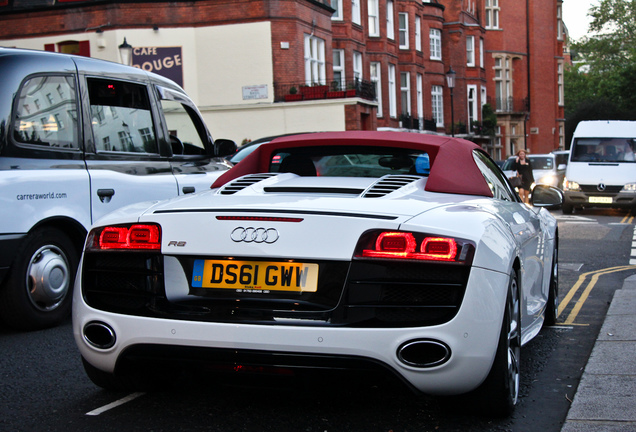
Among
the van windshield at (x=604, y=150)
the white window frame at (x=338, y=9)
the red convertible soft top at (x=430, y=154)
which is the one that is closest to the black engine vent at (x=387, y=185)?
the red convertible soft top at (x=430, y=154)

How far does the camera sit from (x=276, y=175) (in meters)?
4.84

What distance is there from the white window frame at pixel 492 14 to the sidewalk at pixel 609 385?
209ft

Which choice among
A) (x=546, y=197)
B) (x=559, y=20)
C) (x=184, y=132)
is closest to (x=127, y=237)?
(x=546, y=197)

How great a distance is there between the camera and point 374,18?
43.1 metres

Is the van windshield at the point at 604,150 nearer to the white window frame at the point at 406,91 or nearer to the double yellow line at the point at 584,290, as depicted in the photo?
the double yellow line at the point at 584,290

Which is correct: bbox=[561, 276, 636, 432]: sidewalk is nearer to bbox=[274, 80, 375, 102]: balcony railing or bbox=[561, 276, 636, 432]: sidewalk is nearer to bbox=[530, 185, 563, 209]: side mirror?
bbox=[530, 185, 563, 209]: side mirror

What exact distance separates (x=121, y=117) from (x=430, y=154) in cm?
336

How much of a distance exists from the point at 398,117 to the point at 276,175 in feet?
135

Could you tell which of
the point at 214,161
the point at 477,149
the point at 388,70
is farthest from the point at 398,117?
the point at 477,149

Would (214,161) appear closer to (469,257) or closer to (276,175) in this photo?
(276,175)

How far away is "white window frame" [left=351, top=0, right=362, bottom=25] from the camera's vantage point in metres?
40.5

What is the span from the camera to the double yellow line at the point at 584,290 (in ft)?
23.6

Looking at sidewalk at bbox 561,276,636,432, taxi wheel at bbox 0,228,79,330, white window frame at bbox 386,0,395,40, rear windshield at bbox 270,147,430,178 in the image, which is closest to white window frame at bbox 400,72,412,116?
white window frame at bbox 386,0,395,40

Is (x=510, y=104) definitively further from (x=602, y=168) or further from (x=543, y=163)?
(x=602, y=168)
